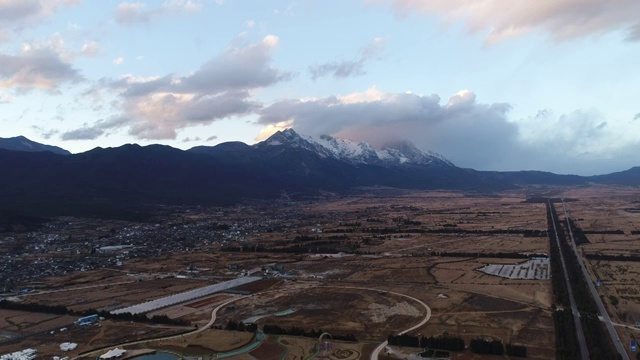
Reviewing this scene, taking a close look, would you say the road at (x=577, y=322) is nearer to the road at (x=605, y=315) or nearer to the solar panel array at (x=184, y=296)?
the road at (x=605, y=315)

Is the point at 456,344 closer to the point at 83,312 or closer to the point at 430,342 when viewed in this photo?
the point at 430,342

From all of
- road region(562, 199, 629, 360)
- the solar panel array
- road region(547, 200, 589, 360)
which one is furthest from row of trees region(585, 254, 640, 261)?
the solar panel array

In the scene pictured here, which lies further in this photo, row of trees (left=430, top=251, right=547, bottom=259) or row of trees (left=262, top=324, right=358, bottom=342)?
row of trees (left=430, top=251, right=547, bottom=259)

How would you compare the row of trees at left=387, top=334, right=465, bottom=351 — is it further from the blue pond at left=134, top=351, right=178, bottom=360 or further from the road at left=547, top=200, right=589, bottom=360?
the blue pond at left=134, top=351, right=178, bottom=360

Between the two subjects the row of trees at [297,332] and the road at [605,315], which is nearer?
the road at [605,315]

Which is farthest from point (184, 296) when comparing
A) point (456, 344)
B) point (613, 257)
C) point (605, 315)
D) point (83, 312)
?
point (613, 257)

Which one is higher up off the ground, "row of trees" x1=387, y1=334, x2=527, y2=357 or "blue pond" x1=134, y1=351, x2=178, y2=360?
"row of trees" x1=387, y1=334, x2=527, y2=357

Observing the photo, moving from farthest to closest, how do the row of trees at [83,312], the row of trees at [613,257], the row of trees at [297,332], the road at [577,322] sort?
the row of trees at [613,257], the row of trees at [83,312], the row of trees at [297,332], the road at [577,322]

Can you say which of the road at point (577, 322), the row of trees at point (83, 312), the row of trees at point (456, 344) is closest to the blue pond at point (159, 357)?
the row of trees at point (83, 312)

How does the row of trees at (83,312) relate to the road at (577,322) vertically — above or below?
below
